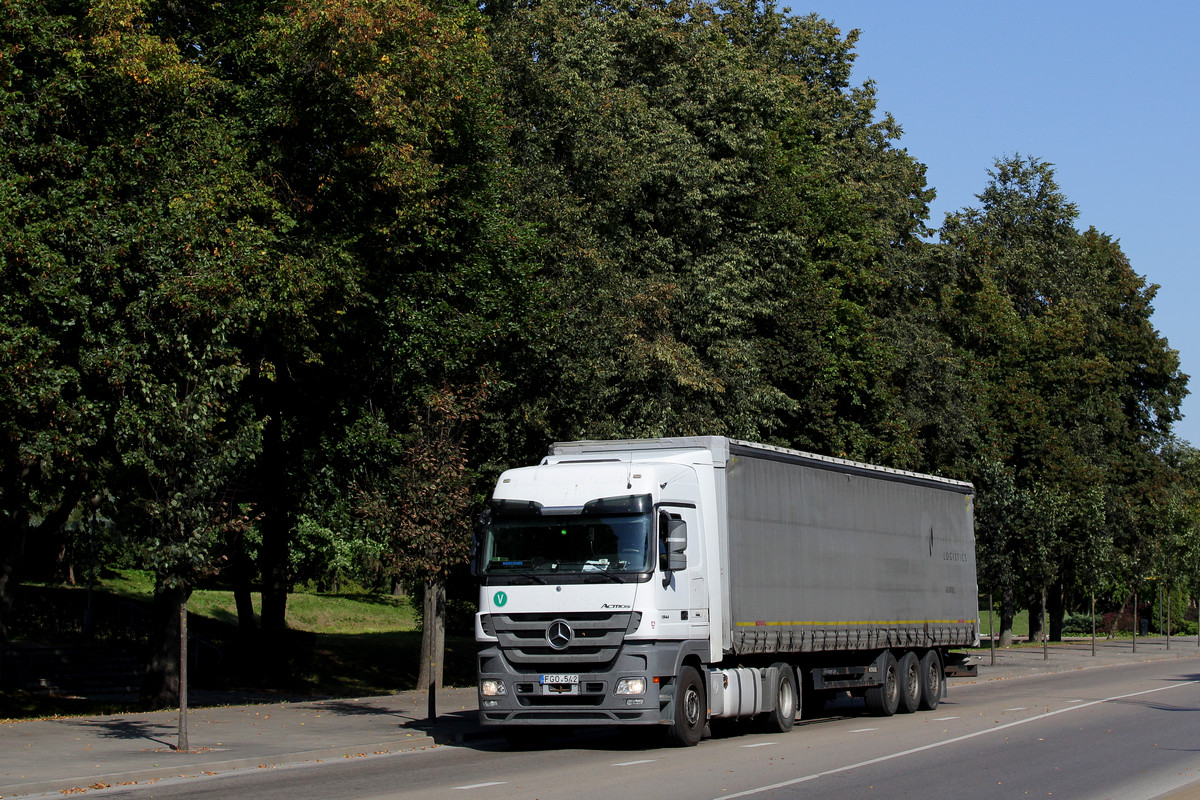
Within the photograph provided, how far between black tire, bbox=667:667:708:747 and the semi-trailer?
25mm

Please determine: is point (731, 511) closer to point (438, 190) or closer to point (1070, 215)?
point (438, 190)

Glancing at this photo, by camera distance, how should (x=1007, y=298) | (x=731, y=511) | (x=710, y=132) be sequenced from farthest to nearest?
1. (x=1007, y=298)
2. (x=710, y=132)
3. (x=731, y=511)

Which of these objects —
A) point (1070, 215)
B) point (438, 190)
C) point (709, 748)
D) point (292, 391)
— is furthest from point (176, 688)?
point (1070, 215)

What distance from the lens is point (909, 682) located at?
22812mm

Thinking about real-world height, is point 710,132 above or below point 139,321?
above

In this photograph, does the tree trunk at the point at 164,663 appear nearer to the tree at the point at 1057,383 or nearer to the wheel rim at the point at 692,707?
the wheel rim at the point at 692,707

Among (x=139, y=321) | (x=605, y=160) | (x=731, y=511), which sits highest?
(x=605, y=160)

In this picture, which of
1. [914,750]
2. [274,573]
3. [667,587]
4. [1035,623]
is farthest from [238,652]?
[1035,623]

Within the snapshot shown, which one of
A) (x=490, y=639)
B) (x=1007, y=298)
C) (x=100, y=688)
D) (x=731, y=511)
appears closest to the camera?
(x=490, y=639)

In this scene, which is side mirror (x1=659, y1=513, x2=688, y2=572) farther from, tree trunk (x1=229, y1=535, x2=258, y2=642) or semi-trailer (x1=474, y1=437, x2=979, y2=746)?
tree trunk (x1=229, y1=535, x2=258, y2=642)

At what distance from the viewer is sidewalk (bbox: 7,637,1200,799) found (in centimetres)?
1346

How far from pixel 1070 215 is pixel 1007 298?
50.8 ft

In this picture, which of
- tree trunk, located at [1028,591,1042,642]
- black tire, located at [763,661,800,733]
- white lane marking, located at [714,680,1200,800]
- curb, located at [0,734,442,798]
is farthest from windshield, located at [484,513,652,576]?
tree trunk, located at [1028,591,1042,642]

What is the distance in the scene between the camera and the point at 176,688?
24.8m
